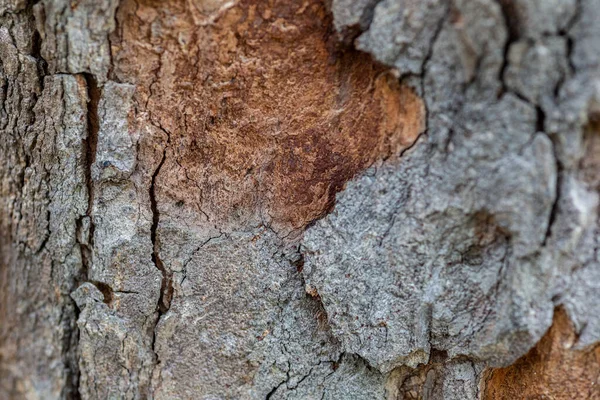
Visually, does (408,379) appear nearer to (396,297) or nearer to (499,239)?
(396,297)

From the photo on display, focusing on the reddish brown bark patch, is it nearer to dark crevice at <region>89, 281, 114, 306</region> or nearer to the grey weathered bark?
the grey weathered bark

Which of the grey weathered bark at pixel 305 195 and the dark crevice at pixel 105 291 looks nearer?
the grey weathered bark at pixel 305 195

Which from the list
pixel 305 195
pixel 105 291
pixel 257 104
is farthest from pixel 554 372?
pixel 105 291

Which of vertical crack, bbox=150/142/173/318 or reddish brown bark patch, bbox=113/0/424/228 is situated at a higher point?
reddish brown bark patch, bbox=113/0/424/228

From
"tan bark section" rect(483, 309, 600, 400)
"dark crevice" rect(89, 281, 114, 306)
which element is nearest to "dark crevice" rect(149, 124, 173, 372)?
"dark crevice" rect(89, 281, 114, 306)

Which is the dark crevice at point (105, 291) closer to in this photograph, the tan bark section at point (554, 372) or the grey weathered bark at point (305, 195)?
the grey weathered bark at point (305, 195)

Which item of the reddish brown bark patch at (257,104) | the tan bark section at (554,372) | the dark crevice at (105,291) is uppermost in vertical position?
the reddish brown bark patch at (257,104)

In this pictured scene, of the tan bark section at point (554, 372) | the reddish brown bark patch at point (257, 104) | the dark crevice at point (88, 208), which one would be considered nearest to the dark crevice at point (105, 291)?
the dark crevice at point (88, 208)

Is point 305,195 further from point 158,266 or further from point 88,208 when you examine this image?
point 88,208
